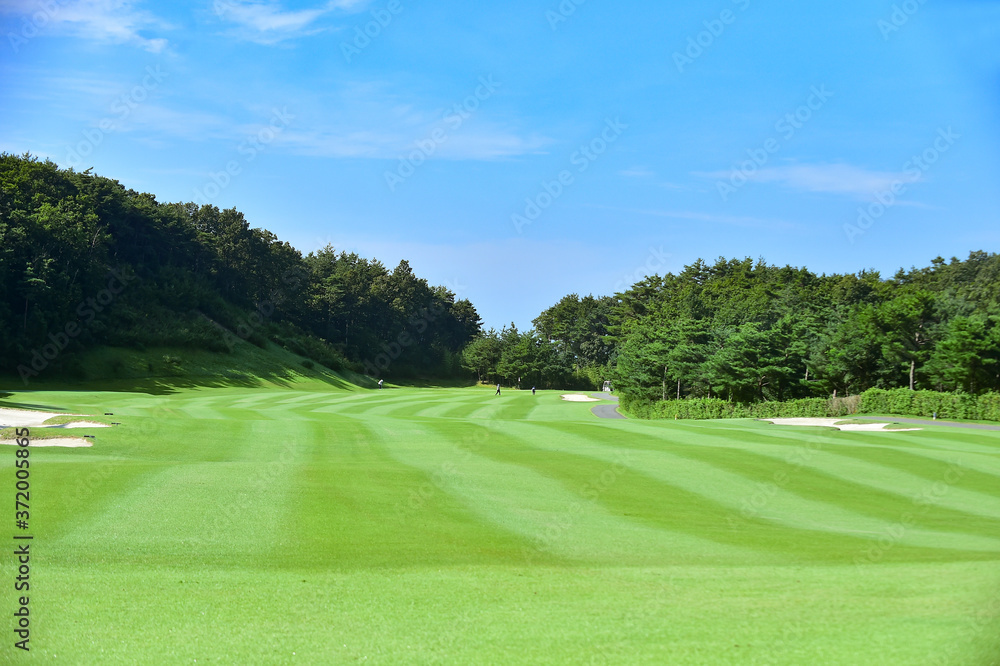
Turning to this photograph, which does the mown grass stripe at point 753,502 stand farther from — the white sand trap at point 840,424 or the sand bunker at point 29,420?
the white sand trap at point 840,424

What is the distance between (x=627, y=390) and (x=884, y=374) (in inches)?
704

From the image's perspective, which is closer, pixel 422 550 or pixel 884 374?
pixel 422 550

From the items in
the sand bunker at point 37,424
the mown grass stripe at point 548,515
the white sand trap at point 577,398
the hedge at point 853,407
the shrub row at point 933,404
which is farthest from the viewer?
the white sand trap at point 577,398

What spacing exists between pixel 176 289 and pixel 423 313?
44336mm

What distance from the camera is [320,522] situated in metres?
9.79

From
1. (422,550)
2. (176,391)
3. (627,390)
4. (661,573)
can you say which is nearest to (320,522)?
(422,550)

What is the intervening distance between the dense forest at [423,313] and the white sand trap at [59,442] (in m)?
37.9

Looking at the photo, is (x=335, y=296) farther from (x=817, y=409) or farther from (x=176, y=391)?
(x=817, y=409)

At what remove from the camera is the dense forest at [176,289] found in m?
53.6

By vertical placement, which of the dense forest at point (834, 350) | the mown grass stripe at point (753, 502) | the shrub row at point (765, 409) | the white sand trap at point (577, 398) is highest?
the dense forest at point (834, 350)

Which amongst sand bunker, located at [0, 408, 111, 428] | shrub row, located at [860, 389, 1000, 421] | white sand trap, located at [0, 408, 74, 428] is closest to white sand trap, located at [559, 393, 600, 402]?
shrub row, located at [860, 389, 1000, 421]

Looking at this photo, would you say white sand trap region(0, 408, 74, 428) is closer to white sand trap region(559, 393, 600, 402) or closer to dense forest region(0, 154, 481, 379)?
dense forest region(0, 154, 481, 379)

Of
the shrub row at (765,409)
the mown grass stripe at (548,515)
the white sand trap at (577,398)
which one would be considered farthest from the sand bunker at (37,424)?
the white sand trap at (577,398)

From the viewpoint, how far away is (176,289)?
237 feet
